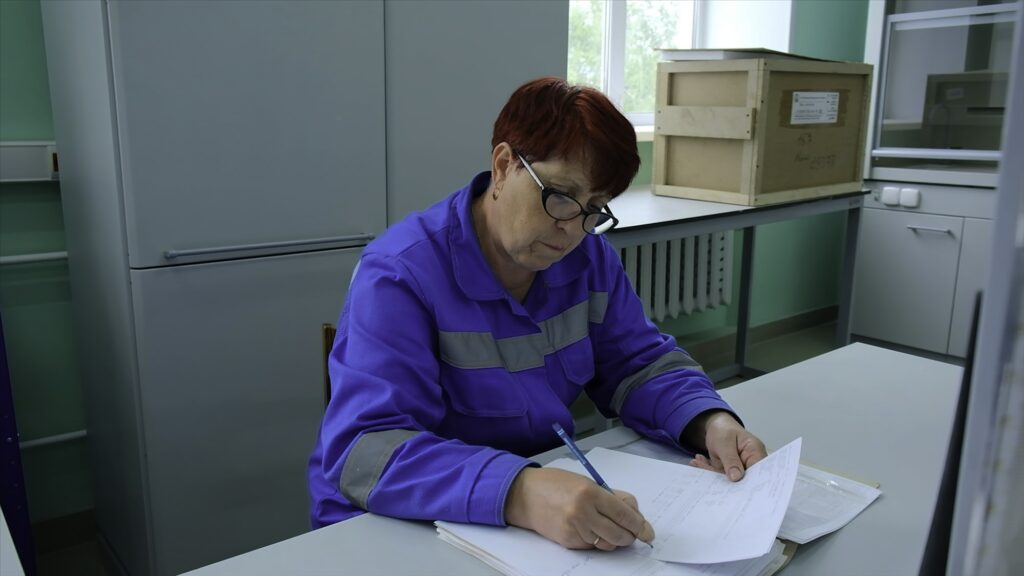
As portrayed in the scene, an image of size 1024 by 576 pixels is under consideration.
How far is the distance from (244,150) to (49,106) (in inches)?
25.0

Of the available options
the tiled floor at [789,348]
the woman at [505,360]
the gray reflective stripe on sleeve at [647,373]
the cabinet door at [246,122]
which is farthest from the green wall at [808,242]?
the woman at [505,360]

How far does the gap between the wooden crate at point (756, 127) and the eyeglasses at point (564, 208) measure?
1861 mm

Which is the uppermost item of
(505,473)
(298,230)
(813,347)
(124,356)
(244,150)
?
(244,150)

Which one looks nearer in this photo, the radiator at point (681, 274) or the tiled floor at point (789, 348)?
the radiator at point (681, 274)

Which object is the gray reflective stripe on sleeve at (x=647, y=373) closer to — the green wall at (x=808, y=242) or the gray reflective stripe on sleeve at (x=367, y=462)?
the gray reflective stripe on sleeve at (x=367, y=462)

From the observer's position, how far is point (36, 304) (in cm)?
209

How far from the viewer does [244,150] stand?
1.81 meters

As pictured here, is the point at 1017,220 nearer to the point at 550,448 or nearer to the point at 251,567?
the point at 251,567

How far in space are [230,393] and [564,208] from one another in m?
1.13

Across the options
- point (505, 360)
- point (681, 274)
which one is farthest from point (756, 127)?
point (505, 360)

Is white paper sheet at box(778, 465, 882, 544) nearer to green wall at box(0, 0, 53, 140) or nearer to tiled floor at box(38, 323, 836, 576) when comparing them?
green wall at box(0, 0, 53, 140)

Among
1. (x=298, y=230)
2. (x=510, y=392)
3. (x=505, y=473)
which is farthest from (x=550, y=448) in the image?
(x=298, y=230)

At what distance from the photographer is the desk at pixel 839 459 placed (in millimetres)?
882

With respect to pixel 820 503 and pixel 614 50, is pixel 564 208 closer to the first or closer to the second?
pixel 820 503
